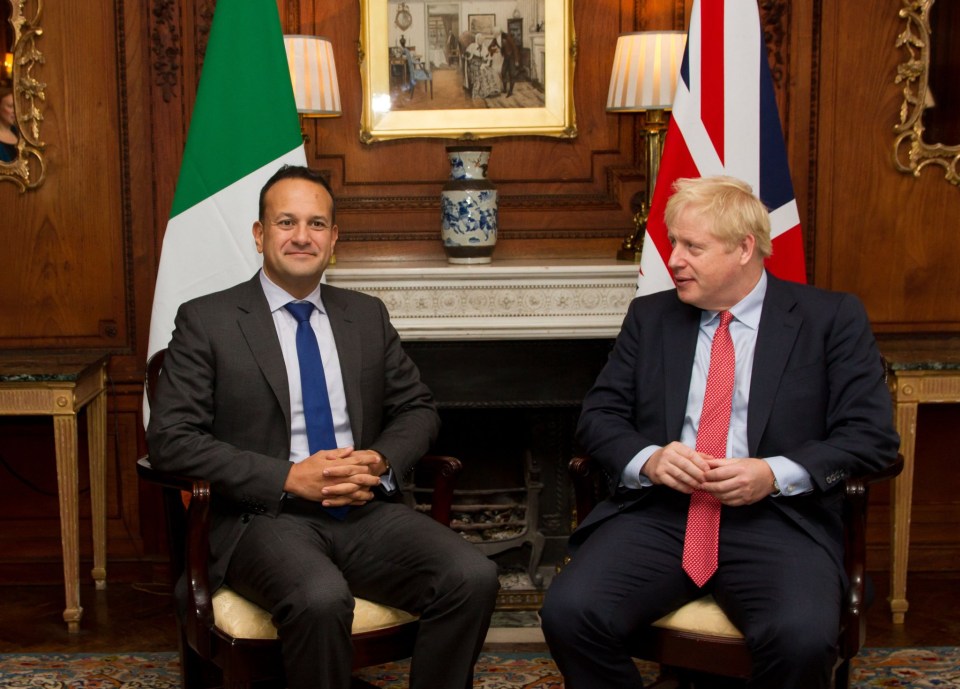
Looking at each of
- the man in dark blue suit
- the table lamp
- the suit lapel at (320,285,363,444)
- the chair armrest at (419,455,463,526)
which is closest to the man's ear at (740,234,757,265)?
the man in dark blue suit

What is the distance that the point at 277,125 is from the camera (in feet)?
11.7

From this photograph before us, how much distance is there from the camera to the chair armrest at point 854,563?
256 centimetres

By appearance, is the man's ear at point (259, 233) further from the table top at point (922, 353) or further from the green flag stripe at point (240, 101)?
the table top at point (922, 353)

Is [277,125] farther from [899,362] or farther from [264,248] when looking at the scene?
[899,362]

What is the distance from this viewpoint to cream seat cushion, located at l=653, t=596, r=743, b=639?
Result: 8.37ft

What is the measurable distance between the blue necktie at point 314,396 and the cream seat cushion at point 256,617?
0.91 ft

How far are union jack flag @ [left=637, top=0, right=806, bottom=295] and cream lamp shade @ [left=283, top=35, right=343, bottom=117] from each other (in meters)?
1.17

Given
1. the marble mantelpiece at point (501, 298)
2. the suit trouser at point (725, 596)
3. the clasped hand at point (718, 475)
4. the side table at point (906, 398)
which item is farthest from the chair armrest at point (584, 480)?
the side table at point (906, 398)

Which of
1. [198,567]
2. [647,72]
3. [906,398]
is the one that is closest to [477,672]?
[198,567]

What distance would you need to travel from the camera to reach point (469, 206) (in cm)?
387

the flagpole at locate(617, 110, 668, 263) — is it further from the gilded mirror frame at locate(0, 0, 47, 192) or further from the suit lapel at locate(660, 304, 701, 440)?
the gilded mirror frame at locate(0, 0, 47, 192)

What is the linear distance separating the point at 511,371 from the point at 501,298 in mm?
277

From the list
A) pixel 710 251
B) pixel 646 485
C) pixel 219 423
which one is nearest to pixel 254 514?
pixel 219 423

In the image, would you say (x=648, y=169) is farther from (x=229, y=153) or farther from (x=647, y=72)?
(x=229, y=153)
